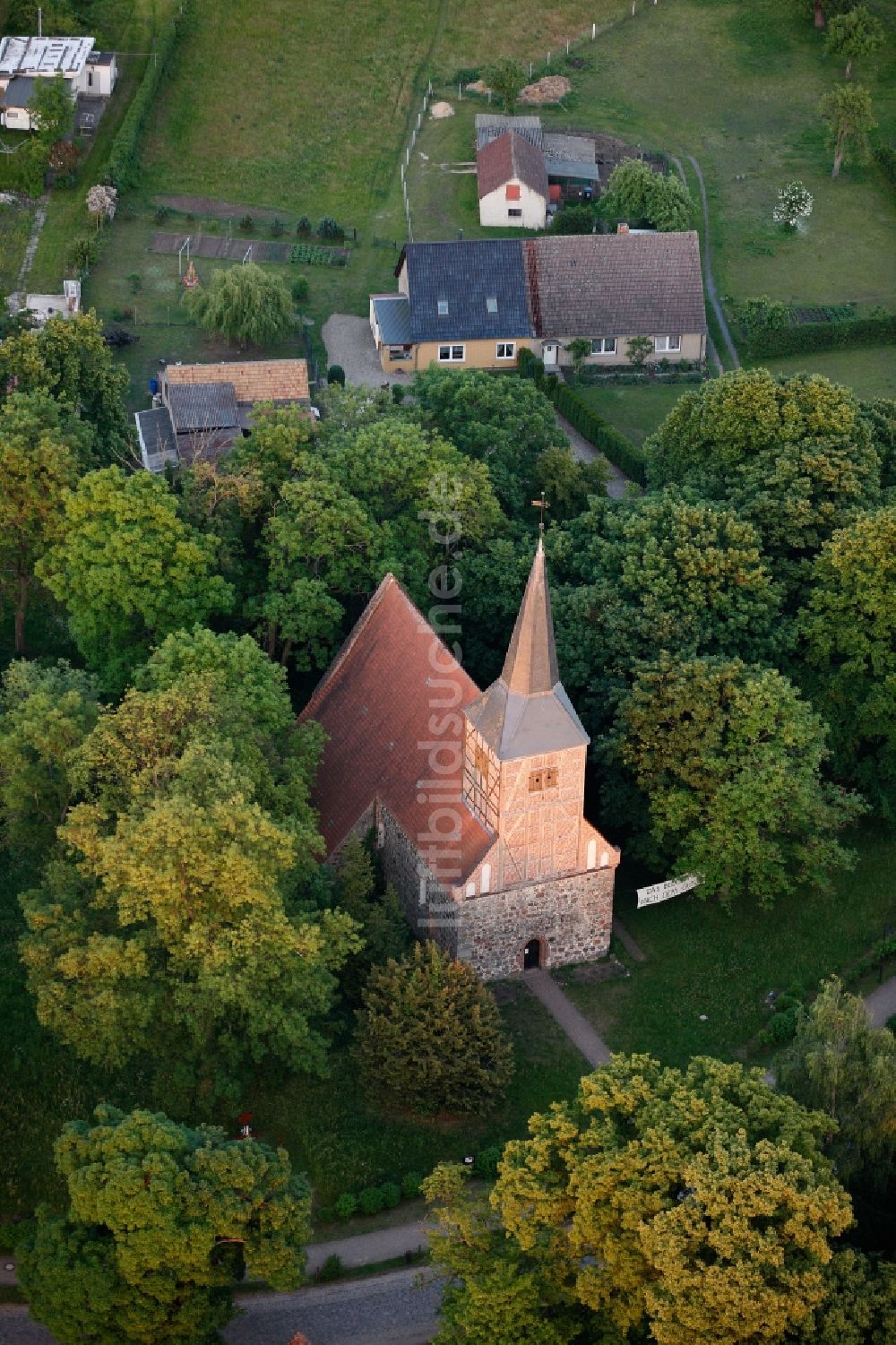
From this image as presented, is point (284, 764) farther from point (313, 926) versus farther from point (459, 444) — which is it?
point (459, 444)

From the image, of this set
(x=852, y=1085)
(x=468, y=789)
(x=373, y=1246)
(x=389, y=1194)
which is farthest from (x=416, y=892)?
(x=852, y=1085)

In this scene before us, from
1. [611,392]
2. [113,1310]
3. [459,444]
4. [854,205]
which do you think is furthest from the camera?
[854,205]

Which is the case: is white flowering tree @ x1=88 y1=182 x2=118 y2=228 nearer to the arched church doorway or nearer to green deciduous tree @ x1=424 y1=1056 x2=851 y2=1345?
the arched church doorway

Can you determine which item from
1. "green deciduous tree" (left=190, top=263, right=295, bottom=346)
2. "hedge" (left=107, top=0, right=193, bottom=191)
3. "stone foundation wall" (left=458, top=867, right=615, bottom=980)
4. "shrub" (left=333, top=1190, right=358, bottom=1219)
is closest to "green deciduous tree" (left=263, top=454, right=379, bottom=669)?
"stone foundation wall" (left=458, top=867, right=615, bottom=980)

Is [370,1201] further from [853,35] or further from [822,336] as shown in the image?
[853,35]

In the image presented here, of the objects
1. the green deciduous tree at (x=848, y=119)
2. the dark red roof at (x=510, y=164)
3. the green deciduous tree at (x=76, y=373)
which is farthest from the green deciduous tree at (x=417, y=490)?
the green deciduous tree at (x=848, y=119)

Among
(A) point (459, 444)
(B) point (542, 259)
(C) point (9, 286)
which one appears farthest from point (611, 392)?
(C) point (9, 286)
